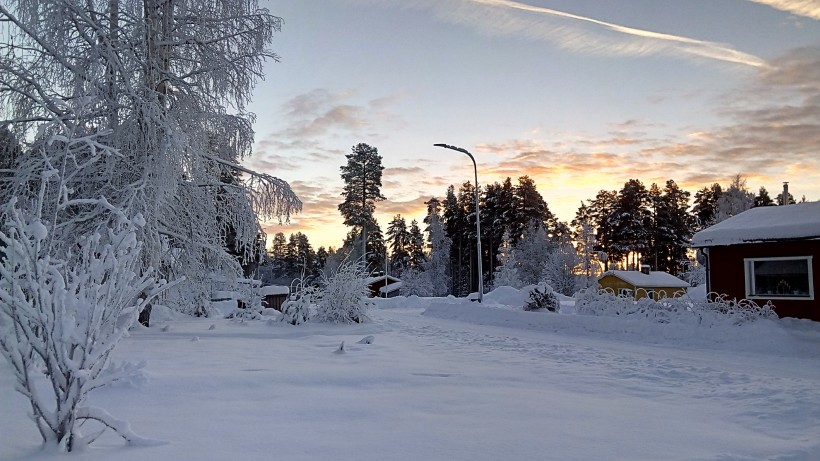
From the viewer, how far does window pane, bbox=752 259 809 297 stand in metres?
16.6

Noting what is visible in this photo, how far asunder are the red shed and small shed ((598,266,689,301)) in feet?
63.5

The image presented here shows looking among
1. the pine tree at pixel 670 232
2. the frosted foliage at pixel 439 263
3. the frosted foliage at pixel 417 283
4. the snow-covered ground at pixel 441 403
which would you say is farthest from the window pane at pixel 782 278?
the frosted foliage at pixel 439 263

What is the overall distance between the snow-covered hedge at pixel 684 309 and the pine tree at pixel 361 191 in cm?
3806

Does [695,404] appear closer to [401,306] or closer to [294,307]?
[294,307]

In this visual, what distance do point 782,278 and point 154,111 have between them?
57.9ft

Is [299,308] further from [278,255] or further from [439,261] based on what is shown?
[278,255]

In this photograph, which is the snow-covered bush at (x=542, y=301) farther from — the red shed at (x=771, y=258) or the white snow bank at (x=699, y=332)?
the red shed at (x=771, y=258)

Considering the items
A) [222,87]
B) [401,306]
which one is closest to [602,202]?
[401,306]

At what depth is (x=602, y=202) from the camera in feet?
247

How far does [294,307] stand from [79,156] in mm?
7370

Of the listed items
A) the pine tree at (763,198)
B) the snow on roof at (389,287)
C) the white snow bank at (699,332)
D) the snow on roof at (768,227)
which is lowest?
the white snow bank at (699,332)

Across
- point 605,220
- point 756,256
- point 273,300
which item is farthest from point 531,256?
point 756,256

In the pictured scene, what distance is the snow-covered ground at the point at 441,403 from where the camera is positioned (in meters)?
4.44

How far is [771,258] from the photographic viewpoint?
57.0 feet
